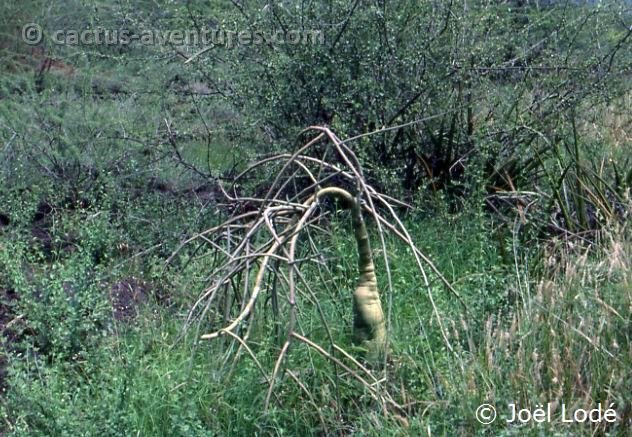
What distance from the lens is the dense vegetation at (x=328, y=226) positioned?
4.50 metres

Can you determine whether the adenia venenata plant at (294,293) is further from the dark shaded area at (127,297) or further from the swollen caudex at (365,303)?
the dark shaded area at (127,297)

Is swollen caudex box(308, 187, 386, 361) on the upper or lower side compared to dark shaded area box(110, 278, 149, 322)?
upper

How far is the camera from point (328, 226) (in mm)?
6684

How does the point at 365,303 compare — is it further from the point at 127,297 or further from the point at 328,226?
the point at 127,297

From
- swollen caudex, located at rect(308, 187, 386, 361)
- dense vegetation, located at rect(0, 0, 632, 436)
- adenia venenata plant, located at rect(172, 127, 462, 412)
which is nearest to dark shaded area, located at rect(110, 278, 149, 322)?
dense vegetation, located at rect(0, 0, 632, 436)

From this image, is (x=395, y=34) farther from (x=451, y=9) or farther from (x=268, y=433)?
(x=268, y=433)

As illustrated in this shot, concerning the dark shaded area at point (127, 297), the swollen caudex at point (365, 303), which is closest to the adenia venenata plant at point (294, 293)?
the swollen caudex at point (365, 303)

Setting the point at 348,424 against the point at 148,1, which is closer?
the point at 348,424

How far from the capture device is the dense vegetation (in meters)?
4.50

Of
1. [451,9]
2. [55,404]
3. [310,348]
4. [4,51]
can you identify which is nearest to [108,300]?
[55,404]

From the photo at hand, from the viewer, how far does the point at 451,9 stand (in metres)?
7.04

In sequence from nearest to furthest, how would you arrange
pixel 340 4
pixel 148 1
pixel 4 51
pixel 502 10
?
1. pixel 340 4
2. pixel 502 10
3. pixel 148 1
4. pixel 4 51

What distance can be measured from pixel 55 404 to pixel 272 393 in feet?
3.54

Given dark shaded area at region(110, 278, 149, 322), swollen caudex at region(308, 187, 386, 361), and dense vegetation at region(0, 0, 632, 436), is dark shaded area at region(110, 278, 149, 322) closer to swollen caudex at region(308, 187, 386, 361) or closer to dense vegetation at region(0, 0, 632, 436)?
dense vegetation at region(0, 0, 632, 436)
